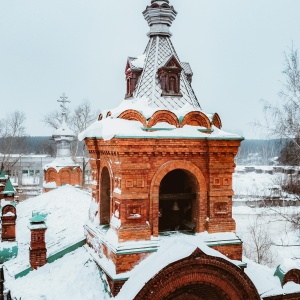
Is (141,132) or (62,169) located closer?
(141,132)

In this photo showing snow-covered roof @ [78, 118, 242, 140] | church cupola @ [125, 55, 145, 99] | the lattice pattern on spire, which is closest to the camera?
snow-covered roof @ [78, 118, 242, 140]

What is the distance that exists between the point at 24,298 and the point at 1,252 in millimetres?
2597

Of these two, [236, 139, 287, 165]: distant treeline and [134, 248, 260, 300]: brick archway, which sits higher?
[236, 139, 287, 165]: distant treeline

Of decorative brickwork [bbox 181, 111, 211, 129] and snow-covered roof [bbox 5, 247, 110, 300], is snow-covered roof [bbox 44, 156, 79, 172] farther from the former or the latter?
decorative brickwork [bbox 181, 111, 211, 129]

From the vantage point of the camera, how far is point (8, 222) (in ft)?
30.4

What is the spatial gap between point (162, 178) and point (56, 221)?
4.84 m

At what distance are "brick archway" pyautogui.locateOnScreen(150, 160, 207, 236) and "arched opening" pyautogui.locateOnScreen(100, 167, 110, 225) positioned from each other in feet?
4.83

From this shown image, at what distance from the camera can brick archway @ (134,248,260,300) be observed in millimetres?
5898

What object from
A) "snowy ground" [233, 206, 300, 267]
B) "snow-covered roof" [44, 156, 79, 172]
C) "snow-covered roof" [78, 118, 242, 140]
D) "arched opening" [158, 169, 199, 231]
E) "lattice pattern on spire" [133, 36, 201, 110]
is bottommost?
"snowy ground" [233, 206, 300, 267]

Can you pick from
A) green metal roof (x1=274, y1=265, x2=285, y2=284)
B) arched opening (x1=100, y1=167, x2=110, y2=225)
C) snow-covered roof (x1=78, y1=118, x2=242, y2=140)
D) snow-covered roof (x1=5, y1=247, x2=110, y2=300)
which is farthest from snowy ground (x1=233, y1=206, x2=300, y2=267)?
snow-covered roof (x1=5, y1=247, x2=110, y2=300)

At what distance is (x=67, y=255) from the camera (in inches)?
311

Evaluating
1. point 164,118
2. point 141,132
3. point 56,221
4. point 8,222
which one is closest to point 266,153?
point 56,221

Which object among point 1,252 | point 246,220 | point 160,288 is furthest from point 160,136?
point 246,220

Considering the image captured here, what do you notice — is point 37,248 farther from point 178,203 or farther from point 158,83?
point 158,83
